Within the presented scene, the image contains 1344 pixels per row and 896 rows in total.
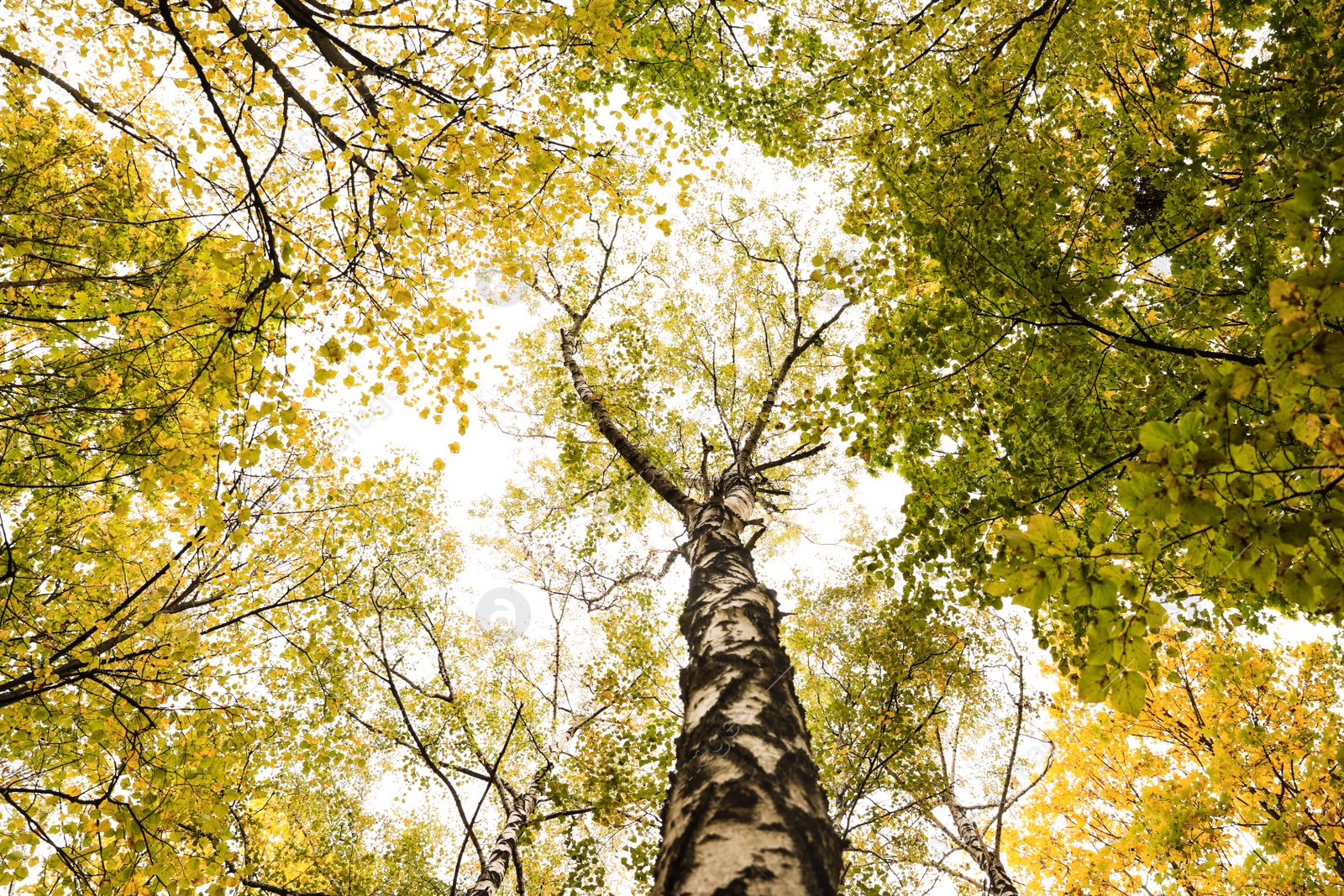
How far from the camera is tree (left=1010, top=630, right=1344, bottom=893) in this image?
6.13m

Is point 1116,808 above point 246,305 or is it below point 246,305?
below

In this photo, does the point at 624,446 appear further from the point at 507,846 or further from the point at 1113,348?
the point at 1113,348

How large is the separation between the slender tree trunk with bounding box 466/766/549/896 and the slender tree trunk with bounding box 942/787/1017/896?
467cm

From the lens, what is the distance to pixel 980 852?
6.50 meters

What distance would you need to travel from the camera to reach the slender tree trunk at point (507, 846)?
5.15 metres

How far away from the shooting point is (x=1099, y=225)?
3.63 meters

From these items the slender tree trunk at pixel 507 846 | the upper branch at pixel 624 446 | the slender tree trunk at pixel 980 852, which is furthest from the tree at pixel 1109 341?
the slender tree trunk at pixel 507 846

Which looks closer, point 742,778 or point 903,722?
point 742,778

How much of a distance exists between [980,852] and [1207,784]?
2.90 metres

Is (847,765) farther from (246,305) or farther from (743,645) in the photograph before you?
(246,305)

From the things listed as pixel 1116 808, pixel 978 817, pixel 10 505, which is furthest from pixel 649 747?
pixel 978 817

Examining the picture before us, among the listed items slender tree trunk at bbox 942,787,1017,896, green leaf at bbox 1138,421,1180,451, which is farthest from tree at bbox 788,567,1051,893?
green leaf at bbox 1138,421,1180,451

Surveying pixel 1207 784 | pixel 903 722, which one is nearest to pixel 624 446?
pixel 903 722

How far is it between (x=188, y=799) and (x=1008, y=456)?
196 inches
